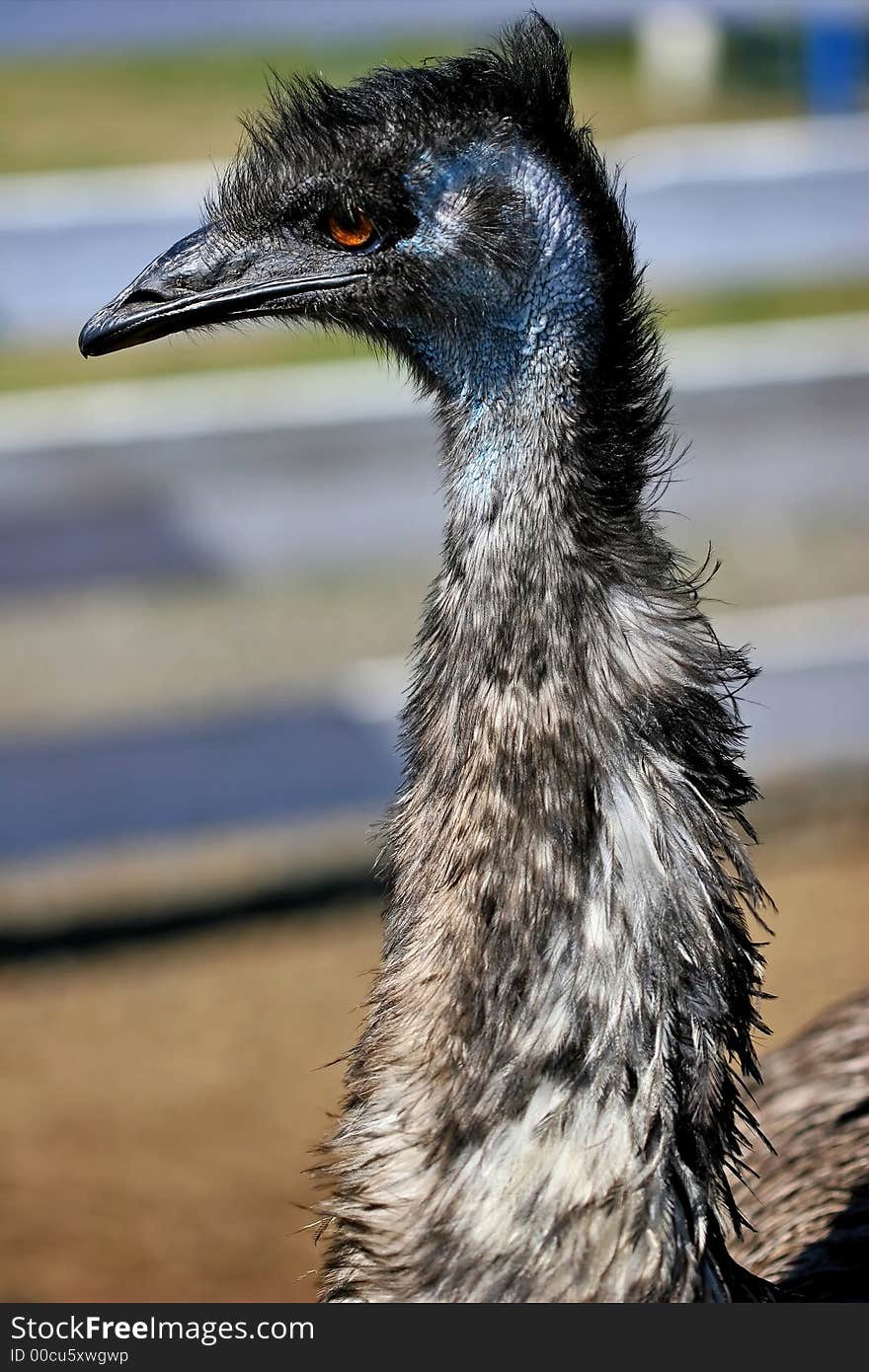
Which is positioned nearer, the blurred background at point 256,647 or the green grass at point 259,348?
the blurred background at point 256,647

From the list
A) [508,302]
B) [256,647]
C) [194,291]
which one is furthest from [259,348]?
[508,302]

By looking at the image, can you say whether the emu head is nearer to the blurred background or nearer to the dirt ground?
the dirt ground

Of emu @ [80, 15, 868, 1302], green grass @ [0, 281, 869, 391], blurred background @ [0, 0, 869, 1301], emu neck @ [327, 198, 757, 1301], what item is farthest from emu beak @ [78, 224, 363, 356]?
green grass @ [0, 281, 869, 391]

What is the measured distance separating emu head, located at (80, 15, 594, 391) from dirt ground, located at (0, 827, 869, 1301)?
2190mm

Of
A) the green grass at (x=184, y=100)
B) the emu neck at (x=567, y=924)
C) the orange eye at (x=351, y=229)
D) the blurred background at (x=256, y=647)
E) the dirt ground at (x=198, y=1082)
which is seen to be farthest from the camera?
the green grass at (x=184, y=100)

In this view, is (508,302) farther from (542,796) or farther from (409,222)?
(542,796)

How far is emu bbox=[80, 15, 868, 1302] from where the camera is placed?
195 cm

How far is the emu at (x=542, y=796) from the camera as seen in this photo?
195cm

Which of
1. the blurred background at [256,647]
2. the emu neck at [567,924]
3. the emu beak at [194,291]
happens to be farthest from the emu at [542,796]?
the blurred background at [256,647]

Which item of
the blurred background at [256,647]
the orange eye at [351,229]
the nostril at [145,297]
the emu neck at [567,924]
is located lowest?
the emu neck at [567,924]

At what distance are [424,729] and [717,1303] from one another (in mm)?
693

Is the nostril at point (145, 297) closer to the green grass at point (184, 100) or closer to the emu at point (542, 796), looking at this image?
the emu at point (542, 796)

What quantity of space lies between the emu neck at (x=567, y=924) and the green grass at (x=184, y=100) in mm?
12459
